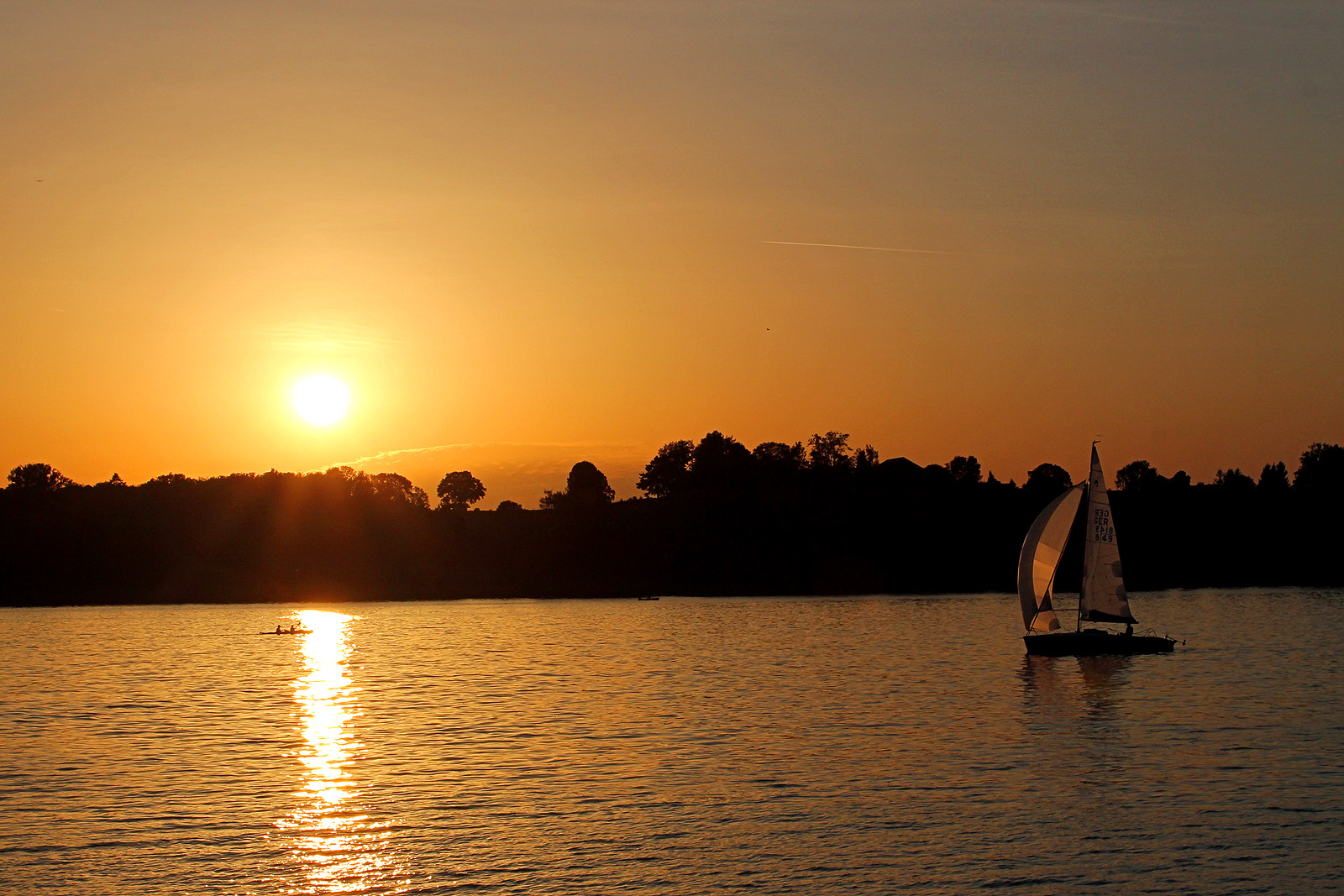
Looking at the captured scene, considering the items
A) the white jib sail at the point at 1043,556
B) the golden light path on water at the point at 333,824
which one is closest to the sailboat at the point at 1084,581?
the white jib sail at the point at 1043,556

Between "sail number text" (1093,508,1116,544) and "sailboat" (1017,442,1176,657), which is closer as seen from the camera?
"sailboat" (1017,442,1176,657)

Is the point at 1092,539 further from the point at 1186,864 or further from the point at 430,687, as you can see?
the point at 1186,864

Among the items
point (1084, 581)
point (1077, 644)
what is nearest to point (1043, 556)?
point (1077, 644)

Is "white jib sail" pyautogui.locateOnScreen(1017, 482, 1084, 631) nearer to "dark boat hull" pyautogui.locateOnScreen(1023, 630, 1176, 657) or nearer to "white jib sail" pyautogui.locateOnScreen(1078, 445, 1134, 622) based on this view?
→ "dark boat hull" pyautogui.locateOnScreen(1023, 630, 1176, 657)

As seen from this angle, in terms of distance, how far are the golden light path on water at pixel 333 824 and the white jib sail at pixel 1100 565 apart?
146 feet

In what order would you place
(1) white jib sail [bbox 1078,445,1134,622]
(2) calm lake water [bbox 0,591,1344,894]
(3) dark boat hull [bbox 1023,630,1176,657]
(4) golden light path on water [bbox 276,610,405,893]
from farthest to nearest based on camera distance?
(1) white jib sail [bbox 1078,445,1134,622] → (3) dark boat hull [bbox 1023,630,1176,657] → (2) calm lake water [bbox 0,591,1344,894] → (4) golden light path on water [bbox 276,610,405,893]

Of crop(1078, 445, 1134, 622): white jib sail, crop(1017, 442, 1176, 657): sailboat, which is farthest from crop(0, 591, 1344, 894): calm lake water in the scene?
crop(1078, 445, 1134, 622): white jib sail

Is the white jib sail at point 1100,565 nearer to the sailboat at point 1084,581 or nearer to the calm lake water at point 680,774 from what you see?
the sailboat at point 1084,581

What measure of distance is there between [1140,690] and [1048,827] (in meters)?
35.4

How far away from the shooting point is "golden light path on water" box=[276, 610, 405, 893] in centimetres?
2772

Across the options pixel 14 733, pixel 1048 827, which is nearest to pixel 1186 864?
pixel 1048 827

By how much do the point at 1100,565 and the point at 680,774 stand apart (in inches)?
1843

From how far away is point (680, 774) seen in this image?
40406 mm

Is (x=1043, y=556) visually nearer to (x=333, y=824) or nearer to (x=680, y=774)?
(x=680, y=774)
